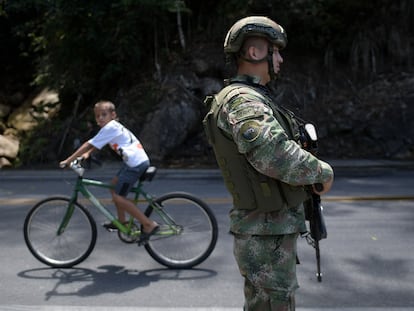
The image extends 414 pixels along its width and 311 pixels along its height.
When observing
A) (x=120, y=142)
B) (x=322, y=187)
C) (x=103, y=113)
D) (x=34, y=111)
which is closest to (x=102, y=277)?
(x=120, y=142)

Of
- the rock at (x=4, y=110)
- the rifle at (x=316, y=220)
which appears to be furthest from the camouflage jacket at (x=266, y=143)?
the rock at (x=4, y=110)

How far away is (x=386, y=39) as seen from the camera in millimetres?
18438

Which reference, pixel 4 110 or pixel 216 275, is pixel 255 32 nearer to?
pixel 216 275

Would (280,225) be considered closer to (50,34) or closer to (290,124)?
(290,124)

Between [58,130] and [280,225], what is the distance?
15.9 metres

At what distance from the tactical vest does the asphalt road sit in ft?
6.72

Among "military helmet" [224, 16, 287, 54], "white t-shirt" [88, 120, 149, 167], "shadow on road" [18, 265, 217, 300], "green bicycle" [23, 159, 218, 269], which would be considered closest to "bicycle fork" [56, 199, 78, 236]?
"green bicycle" [23, 159, 218, 269]

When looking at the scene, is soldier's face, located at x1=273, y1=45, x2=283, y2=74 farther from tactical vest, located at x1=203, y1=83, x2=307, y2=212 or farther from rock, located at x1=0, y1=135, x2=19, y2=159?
rock, located at x1=0, y1=135, x2=19, y2=159

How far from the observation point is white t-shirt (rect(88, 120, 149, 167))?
5.62 m

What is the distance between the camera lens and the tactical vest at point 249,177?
267 centimetres

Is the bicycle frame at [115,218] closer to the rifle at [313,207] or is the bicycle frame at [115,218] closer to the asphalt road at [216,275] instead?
the asphalt road at [216,275]

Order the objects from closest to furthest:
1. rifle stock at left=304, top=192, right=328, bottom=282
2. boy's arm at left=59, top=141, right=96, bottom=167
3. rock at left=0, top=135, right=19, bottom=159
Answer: rifle stock at left=304, top=192, right=328, bottom=282, boy's arm at left=59, top=141, right=96, bottom=167, rock at left=0, top=135, right=19, bottom=159

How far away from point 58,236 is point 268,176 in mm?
3765

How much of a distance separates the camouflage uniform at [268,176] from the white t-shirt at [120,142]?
297cm
